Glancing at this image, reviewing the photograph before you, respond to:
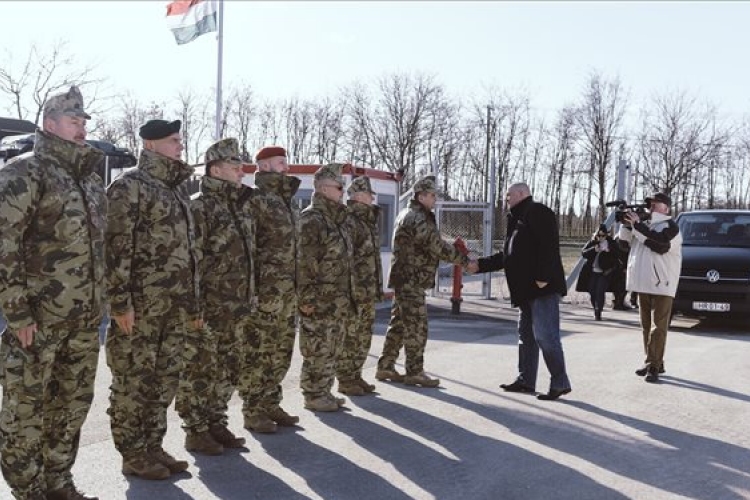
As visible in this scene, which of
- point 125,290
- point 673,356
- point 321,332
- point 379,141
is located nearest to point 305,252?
point 321,332

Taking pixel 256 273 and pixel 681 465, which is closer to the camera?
pixel 681 465

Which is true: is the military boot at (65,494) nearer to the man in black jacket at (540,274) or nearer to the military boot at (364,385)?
the military boot at (364,385)

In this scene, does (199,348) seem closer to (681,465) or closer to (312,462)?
(312,462)

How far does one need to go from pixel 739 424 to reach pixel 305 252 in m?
3.70

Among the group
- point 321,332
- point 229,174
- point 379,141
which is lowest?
point 321,332

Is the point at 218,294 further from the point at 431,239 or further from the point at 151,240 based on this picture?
the point at 431,239

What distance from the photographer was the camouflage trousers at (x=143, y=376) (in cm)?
485

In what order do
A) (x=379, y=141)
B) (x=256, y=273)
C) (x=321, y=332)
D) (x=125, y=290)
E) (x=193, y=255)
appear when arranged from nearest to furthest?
(x=125, y=290), (x=193, y=255), (x=256, y=273), (x=321, y=332), (x=379, y=141)

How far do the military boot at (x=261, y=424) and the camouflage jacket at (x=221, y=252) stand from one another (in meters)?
0.93

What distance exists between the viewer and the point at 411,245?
8039 millimetres

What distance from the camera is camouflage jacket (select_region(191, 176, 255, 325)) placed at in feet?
18.2

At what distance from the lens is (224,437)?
5.66 m

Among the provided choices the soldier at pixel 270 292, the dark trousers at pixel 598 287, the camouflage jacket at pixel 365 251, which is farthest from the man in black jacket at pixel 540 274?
the dark trousers at pixel 598 287

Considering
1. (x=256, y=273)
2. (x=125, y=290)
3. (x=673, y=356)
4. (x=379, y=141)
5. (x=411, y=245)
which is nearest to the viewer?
(x=125, y=290)
